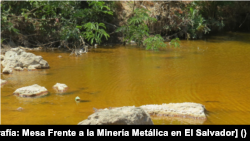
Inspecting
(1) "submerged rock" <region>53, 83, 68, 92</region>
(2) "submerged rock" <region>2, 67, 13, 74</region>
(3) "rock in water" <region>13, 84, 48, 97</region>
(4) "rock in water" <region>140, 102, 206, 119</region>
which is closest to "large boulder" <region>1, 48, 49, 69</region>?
(2) "submerged rock" <region>2, 67, 13, 74</region>

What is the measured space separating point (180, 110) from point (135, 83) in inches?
87.0

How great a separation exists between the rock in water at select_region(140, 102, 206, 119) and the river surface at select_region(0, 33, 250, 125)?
0.16 meters

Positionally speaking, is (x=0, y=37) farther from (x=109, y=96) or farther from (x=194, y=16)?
(x=194, y=16)

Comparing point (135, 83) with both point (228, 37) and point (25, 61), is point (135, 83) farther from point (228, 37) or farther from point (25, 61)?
point (228, 37)

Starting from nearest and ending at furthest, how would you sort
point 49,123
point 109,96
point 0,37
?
point 49,123
point 109,96
point 0,37

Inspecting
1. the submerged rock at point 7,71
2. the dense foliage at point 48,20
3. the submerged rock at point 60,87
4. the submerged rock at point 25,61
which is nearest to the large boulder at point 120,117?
the submerged rock at point 60,87

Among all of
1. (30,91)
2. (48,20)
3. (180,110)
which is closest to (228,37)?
(48,20)

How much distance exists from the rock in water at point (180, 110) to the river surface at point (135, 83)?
0.16m

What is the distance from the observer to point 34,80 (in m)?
7.62

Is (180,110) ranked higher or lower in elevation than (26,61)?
lower

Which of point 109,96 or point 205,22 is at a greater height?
point 205,22

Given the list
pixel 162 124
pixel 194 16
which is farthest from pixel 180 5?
pixel 162 124

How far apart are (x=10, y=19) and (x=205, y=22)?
8597 mm

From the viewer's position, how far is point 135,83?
7410mm
